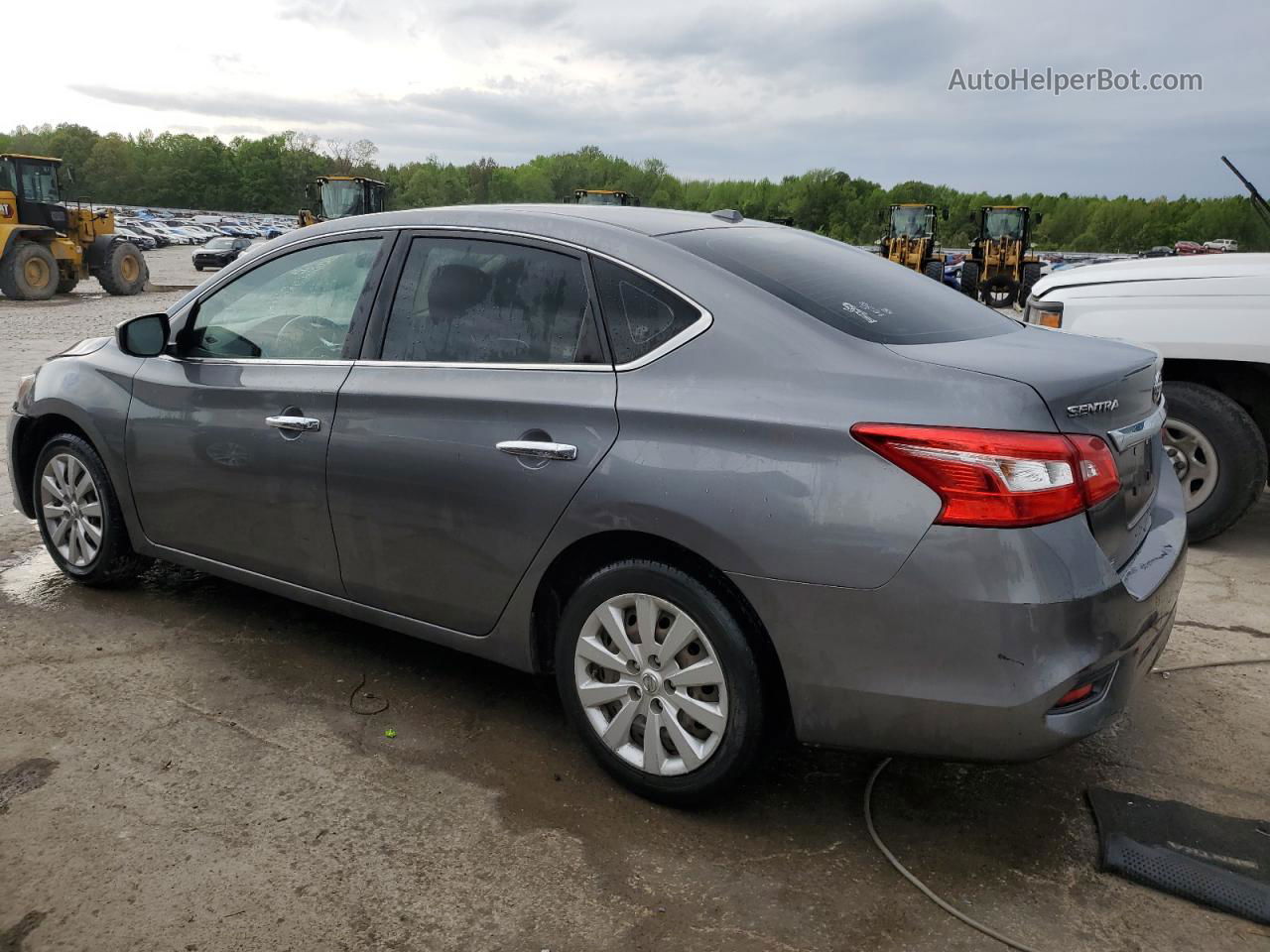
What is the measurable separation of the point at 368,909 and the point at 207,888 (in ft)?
1.36

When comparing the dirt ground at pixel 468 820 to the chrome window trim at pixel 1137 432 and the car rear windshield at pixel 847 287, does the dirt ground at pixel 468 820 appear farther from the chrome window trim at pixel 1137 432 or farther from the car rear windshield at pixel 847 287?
the car rear windshield at pixel 847 287

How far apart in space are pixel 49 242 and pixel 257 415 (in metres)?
24.5

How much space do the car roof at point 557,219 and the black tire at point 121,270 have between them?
24769 millimetres

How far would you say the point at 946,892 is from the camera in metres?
2.53

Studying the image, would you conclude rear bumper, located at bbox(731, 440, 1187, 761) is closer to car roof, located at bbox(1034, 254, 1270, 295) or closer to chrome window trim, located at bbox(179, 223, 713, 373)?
chrome window trim, located at bbox(179, 223, 713, 373)

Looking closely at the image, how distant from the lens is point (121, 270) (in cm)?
2536

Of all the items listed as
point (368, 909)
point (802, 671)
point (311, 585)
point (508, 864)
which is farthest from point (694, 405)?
point (311, 585)

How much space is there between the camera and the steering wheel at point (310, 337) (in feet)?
11.6

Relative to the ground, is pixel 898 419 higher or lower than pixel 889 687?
higher

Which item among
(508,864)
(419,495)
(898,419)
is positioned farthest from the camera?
(419,495)

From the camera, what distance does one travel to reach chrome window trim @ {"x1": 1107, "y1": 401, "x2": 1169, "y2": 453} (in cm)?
259

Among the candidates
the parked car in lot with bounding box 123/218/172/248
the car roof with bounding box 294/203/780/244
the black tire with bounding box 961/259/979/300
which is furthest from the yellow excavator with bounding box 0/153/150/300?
the parked car in lot with bounding box 123/218/172/248

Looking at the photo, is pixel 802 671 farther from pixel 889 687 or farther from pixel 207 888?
pixel 207 888

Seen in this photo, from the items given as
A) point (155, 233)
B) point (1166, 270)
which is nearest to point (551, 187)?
point (155, 233)
